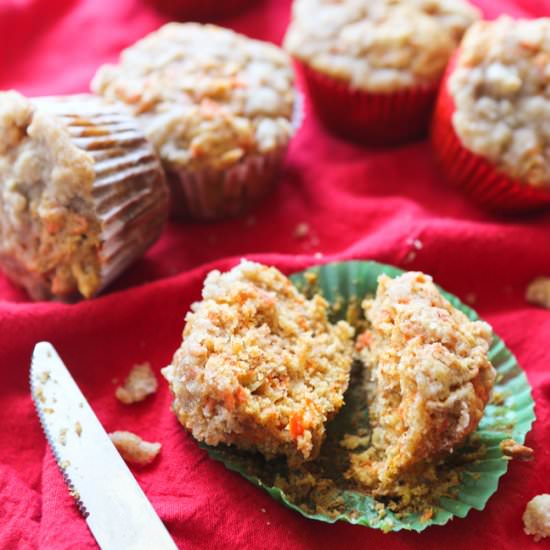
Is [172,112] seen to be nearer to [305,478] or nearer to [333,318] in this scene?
[333,318]

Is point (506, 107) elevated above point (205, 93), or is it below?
below

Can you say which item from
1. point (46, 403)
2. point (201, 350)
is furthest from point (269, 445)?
point (46, 403)

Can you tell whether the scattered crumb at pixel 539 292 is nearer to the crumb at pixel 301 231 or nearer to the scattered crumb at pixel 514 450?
the scattered crumb at pixel 514 450

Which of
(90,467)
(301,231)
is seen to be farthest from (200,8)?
(90,467)

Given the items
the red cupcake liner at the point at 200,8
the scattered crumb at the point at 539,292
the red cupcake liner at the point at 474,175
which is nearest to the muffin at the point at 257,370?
the scattered crumb at the point at 539,292

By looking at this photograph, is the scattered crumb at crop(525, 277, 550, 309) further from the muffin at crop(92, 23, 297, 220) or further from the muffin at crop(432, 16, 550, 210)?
the muffin at crop(92, 23, 297, 220)

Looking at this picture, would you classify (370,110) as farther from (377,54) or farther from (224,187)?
(224,187)

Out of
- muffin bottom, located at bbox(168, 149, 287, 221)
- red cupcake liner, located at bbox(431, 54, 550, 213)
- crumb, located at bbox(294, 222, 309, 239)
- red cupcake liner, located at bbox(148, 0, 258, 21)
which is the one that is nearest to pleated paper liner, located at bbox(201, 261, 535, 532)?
red cupcake liner, located at bbox(431, 54, 550, 213)
